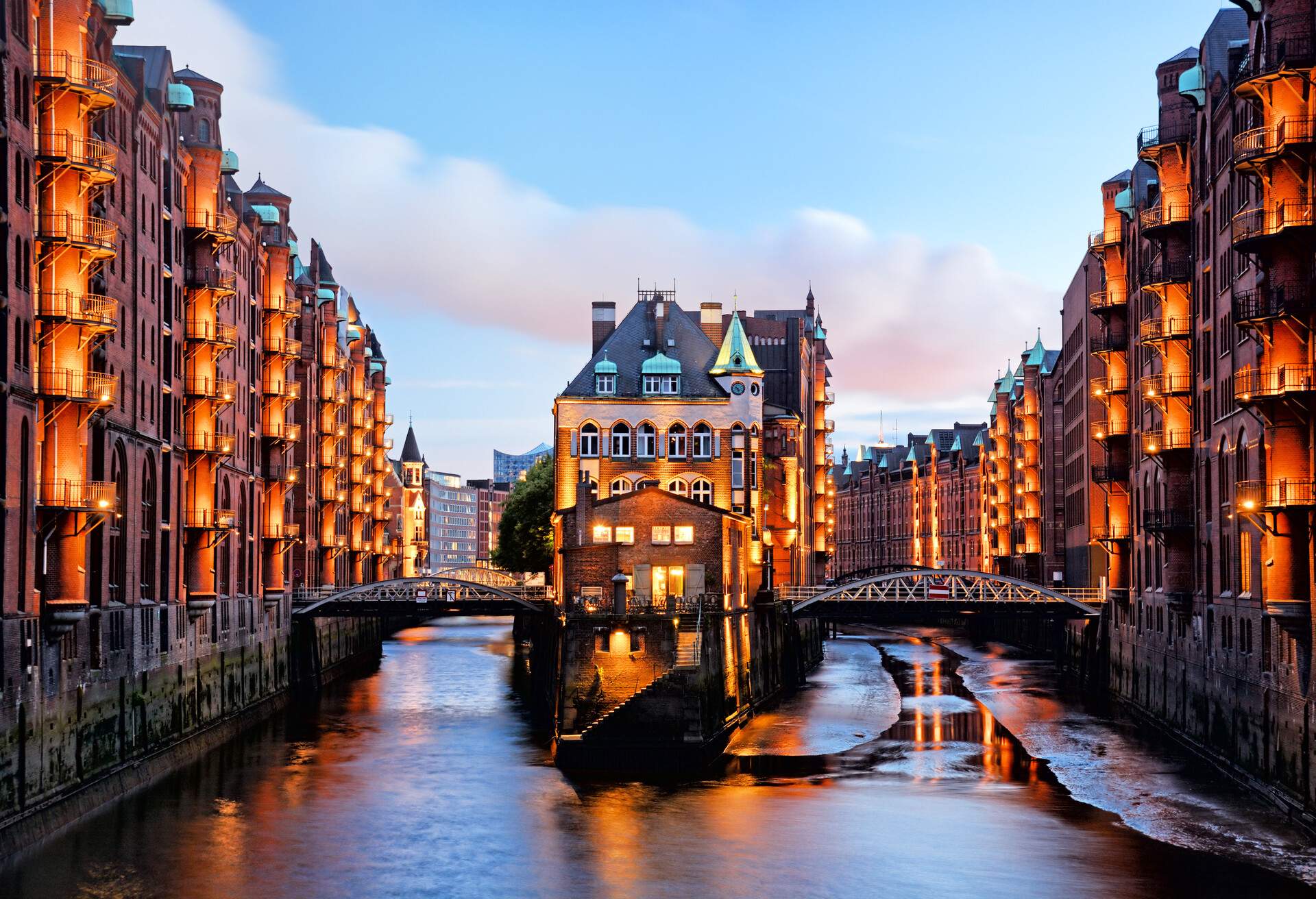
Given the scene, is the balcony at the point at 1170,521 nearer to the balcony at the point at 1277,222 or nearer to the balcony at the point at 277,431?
the balcony at the point at 1277,222

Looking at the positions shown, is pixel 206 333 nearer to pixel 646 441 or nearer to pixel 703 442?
pixel 646 441

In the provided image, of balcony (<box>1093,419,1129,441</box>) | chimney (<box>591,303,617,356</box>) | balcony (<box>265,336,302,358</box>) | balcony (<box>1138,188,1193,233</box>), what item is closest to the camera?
balcony (<box>1138,188,1193,233</box>)

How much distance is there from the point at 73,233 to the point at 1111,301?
56.1 meters

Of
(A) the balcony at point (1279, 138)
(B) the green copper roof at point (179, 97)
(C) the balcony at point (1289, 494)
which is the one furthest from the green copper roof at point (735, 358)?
(A) the balcony at point (1279, 138)

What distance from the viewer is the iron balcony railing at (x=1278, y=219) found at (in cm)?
4984

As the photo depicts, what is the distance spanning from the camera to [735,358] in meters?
103

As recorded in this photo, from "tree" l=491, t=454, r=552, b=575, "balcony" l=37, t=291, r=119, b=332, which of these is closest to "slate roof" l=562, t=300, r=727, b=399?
"tree" l=491, t=454, r=552, b=575

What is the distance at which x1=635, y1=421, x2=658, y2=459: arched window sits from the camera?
102 m

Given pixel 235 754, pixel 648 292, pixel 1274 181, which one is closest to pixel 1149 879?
pixel 1274 181

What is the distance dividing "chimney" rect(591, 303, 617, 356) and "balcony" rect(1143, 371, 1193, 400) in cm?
4722

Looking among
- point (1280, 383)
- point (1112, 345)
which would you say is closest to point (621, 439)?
point (1112, 345)

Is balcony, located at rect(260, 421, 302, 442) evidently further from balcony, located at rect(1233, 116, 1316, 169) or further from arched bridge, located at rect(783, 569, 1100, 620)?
balcony, located at rect(1233, 116, 1316, 169)

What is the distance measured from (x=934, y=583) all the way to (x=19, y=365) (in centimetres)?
13513

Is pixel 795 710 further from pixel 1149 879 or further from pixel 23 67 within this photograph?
pixel 23 67
